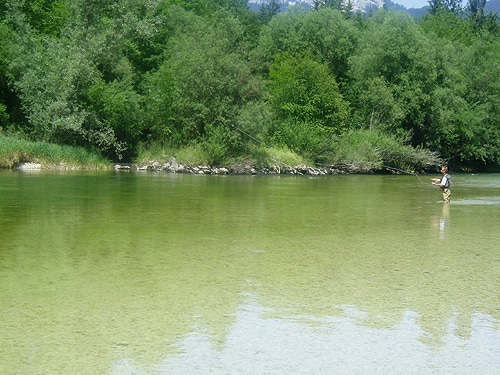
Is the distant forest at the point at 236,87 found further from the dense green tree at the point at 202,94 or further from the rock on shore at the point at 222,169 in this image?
the rock on shore at the point at 222,169

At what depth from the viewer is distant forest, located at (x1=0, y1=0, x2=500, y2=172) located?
4359 centimetres

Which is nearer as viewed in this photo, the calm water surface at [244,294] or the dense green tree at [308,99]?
the calm water surface at [244,294]

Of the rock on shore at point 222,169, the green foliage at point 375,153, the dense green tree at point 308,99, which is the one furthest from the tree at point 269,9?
the rock on shore at point 222,169

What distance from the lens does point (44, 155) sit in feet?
131

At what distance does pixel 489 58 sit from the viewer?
68562 millimetres

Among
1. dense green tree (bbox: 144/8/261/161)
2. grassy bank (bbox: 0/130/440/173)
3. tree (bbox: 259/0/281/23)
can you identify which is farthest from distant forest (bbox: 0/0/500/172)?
tree (bbox: 259/0/281/23)

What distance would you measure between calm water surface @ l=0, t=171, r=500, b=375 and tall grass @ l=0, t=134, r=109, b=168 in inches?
860

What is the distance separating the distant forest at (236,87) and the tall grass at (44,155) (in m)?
1.33

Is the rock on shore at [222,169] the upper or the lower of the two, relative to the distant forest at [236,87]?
lower

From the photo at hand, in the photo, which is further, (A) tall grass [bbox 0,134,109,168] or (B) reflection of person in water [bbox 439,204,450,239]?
(A) tall grass [bbox 0,134,109,168]

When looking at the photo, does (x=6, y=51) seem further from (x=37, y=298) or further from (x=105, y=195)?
(x=37, y=298)

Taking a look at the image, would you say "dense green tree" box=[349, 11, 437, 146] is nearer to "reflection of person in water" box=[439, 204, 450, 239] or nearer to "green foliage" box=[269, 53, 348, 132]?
"green foliage" box=[269, 53, 348, 132]

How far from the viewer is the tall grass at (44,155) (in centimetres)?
3769

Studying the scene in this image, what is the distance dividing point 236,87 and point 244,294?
37.5 metres
